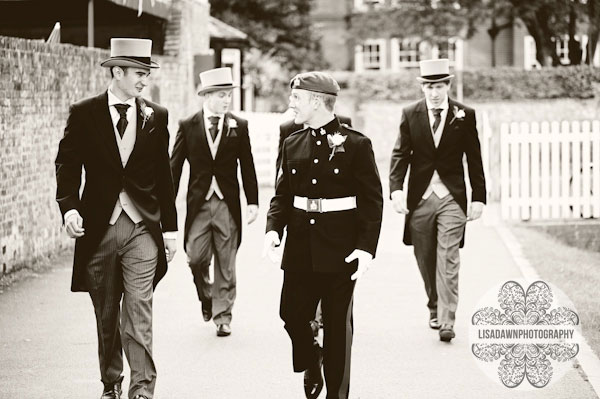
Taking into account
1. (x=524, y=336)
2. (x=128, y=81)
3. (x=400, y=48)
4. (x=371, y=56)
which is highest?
(x=400, y=48)

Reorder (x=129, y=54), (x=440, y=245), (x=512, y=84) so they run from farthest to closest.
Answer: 1. (x=512, y=84)
2. (x=440, y=245)
3. (x=129, y=54)

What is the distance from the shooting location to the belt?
6.49 meters

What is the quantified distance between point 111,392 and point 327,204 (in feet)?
5.58

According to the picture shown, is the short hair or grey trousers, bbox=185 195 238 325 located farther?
grey trousers, bbox=185 195 238 325

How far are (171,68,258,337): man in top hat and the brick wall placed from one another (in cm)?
304

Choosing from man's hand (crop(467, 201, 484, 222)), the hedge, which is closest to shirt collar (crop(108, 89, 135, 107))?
man's hand (crop(467, 201, 484, 222))

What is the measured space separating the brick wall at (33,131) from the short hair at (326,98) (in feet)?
19.5

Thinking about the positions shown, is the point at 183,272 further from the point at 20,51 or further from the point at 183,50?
the point at 183,50

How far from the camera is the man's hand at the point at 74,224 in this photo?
21.2ft

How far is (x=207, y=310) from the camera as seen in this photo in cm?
945

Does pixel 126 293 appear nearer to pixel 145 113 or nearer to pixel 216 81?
pixel 145 113

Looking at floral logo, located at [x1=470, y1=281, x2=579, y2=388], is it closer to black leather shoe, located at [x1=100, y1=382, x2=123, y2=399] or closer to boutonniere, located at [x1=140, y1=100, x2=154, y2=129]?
black leather shoe, located at [x1=100, y1=382, x2=123, y2=399]

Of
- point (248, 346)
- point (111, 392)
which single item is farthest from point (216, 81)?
point (111, 392)

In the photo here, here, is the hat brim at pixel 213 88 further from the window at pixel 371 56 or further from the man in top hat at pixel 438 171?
the window at pixel 371 56
